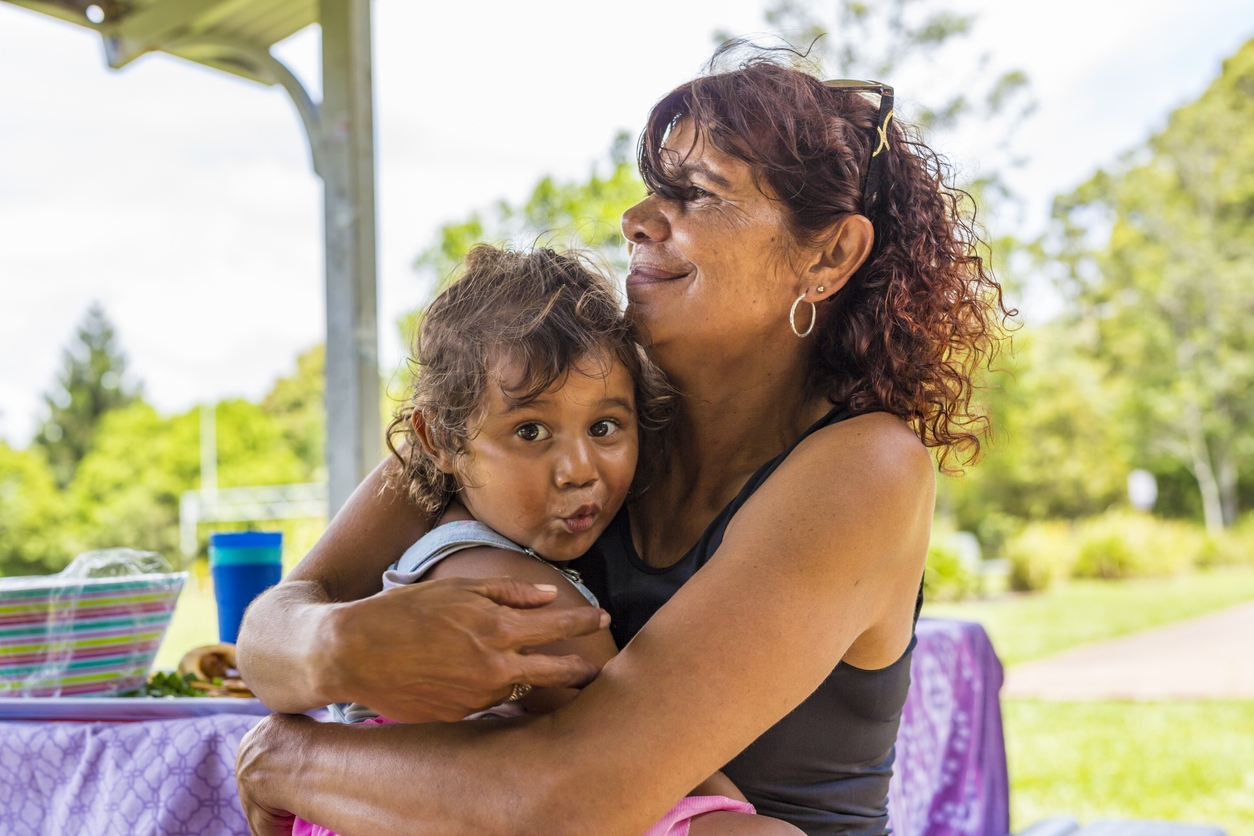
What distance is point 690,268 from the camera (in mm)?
1400

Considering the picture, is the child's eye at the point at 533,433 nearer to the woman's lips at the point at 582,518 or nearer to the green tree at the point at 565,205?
the woman's lips at the point at 582,518

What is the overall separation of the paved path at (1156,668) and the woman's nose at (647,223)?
795 centimetres

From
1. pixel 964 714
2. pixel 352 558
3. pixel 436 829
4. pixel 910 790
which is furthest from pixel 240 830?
pixel 964 714

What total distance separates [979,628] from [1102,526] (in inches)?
481

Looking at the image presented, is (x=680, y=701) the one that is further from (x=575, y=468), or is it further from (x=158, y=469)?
(x=158, y=469)

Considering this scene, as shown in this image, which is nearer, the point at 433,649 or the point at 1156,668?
the point at 433,649

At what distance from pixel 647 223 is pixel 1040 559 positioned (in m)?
12.8

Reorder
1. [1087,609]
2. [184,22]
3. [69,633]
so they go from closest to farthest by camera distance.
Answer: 1. [69,633]
2. [184,22]
3. [1087,609]

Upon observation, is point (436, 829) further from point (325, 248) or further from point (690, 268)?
point (325, 248)

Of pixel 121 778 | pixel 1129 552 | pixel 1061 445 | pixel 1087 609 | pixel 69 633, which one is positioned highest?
pixel 1061 445

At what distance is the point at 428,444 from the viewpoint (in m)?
1.38

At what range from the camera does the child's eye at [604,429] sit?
130 cm

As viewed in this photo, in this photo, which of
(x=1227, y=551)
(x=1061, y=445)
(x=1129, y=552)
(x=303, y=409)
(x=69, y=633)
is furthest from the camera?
(x=303, y=409)

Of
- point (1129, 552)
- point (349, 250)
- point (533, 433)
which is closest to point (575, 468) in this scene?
point (533, 433)
